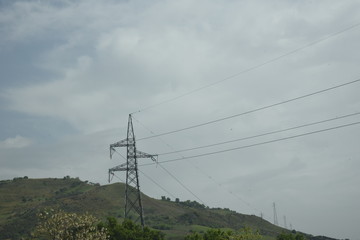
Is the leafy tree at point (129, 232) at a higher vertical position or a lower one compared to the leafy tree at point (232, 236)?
higher

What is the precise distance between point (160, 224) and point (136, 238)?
425 feet

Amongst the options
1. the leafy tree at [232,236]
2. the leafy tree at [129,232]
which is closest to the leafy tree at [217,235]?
the leafy tree at [232,236]

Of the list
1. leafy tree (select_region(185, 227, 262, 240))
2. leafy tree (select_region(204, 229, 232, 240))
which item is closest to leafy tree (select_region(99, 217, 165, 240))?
leafy tree (select_region(185, 227, 262, 240))

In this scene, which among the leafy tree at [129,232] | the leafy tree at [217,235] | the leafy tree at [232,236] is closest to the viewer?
the leafy tree at [232,236]

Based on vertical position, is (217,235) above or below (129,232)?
below

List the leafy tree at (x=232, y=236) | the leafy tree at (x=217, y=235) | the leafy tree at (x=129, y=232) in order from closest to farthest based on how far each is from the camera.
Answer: the leafy tree at (x=232, y=236), the leafy tree at (x=217, y=235), the leafy tree at (x=129, y=232)

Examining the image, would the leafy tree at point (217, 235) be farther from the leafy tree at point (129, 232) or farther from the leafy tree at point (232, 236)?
the leafy tree at point (129, 232)

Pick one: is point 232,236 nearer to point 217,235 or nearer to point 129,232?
point 217,235

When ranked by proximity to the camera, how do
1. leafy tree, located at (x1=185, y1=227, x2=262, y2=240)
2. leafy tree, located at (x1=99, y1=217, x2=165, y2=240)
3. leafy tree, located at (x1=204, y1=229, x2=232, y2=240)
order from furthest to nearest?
leafy tree, located at (x1=99, y1=217, x2=165, y2=240), leafy tree, located at (x1=204, y1=229, x2=232, y2=240), leafy tree, located at (x1=185, y1=227, x2=262, y2=240)

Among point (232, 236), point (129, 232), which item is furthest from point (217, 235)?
point (129, 232)

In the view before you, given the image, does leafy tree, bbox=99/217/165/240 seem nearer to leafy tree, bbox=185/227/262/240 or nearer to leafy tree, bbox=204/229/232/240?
leafy tree, bbox=185/227/262/240

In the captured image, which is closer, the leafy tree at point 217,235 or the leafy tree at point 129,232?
the leafy tree at point 217,235

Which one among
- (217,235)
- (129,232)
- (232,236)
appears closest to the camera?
(232,236)

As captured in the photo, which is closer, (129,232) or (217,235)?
(217,235)
